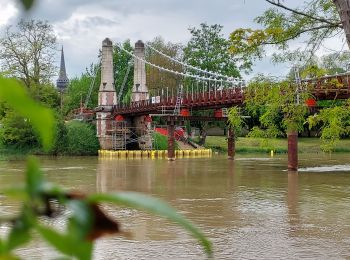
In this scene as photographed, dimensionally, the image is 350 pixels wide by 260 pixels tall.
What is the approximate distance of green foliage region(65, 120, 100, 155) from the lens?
1892 inches

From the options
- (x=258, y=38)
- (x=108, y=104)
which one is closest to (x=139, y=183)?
(x=258, y=38)

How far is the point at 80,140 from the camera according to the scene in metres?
49.2

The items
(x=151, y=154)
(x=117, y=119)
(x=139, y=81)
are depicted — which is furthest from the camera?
(x=139, y=81)

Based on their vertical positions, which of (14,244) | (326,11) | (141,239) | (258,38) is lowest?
(141,239)

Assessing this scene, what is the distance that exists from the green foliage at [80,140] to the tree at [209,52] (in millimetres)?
11737

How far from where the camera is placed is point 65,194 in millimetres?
598

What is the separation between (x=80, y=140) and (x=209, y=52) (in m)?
14.4

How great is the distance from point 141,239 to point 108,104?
45.0 meters

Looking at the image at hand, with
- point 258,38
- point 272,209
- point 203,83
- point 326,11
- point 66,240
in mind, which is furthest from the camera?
point 203,83

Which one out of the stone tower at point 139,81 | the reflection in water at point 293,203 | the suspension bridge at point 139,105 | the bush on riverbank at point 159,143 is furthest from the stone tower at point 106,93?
the reflection in water at point 293,203

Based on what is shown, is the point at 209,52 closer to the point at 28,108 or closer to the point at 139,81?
the point at 139,81

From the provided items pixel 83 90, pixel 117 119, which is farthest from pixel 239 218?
pixel 83 90

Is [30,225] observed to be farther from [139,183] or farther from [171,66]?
[171,66]

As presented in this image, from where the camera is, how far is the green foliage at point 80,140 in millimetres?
48062
